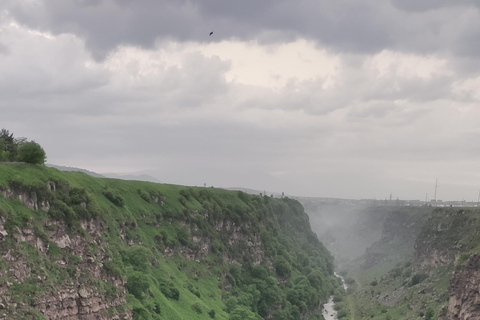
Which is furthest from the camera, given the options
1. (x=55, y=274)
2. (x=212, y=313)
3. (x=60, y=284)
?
(x=212, y=313)

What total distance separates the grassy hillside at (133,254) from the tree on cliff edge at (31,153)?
2.35 meters

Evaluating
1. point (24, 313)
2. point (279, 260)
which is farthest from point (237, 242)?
point (24, 313)

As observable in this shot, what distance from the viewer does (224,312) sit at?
405ft

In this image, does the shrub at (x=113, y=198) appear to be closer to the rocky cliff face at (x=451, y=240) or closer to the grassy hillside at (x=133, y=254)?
the grassy hillside at (x=133, y=254)

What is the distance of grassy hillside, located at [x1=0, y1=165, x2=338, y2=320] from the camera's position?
65.6 meters

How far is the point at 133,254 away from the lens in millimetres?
99750

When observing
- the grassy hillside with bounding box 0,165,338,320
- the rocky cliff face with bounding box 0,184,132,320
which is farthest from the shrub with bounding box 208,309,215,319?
the rocky cliff face with bounding box 0,184,132,320

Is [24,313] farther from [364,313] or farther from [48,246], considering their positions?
[364,313]

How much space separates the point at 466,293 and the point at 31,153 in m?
110

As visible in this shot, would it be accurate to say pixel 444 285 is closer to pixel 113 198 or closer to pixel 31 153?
pixel 113 198

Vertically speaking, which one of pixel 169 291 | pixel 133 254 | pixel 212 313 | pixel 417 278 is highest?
pixel 133 254

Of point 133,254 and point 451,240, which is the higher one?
point 451,240

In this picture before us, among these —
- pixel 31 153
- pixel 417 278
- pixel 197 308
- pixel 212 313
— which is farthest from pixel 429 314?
pixel 31 153

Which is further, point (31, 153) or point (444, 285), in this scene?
point (444, 285)
